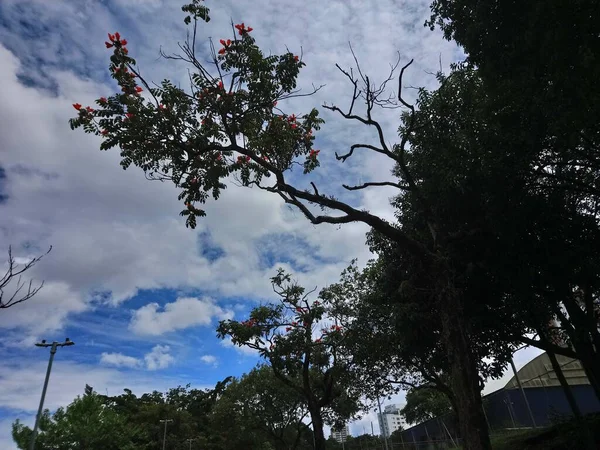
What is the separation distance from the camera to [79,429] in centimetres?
2659

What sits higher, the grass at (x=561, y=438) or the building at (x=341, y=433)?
the building at (x=341, y=433)

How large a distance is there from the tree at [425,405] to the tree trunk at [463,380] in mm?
34682

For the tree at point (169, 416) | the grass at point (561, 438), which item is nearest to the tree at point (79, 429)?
the tree at point (169, 416)

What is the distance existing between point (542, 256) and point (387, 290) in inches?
191

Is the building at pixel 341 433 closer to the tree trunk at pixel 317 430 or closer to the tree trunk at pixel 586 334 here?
the tree trunk at pixel 317 430

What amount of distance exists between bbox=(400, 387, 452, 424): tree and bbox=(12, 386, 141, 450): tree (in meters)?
27.8

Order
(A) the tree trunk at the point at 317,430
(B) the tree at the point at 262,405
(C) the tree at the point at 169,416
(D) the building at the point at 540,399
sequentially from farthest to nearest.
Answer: (C) the tree at the point at 169,416, (B) the tree at the point at 262,405, (D) the building at the point at 540,399, (A) the tree trunk at the point at 317,430

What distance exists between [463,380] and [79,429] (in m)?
28.1

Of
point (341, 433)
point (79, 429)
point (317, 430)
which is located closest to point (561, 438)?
point (317, 430)

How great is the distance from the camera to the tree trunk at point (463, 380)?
23.9 ft

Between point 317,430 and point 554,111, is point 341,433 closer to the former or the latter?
point 317,430

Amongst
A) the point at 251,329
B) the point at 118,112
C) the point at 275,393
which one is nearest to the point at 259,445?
the point at 275,393

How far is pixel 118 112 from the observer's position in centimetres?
812

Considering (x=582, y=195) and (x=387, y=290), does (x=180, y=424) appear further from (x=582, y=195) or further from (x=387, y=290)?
(x=582, y=195)
